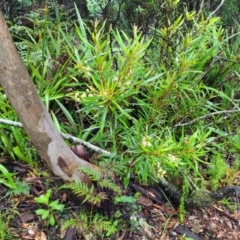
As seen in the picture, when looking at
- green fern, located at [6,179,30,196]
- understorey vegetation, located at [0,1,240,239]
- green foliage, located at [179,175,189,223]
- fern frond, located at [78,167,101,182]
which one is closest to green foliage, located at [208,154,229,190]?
understorey vegetation, located at [0,1,240,239]

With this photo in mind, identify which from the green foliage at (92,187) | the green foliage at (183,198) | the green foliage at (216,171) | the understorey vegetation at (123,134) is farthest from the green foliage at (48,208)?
the green foliage at (216,171)

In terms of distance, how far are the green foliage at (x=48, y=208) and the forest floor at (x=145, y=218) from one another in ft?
0.19

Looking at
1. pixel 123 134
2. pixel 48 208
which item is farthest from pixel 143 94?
pixel 48 208

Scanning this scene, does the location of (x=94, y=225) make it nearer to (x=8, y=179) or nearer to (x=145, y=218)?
(x=145, y=218)

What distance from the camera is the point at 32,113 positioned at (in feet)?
5.35

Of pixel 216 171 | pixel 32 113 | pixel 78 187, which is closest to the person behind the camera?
pixel 32 113

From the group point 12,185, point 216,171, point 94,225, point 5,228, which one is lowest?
point 216,171

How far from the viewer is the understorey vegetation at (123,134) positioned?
1896mm

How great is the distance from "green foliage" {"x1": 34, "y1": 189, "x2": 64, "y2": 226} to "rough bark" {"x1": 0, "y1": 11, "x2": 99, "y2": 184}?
16 cm

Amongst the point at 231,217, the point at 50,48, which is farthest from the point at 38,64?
the point at 231,217

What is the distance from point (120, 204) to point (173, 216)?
1.37ft

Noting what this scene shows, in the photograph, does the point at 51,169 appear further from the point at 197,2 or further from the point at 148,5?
the point at 197,2

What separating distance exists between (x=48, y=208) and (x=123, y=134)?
0.63 m

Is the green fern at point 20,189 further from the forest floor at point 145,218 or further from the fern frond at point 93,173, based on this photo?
the fern frond at point 93,173
